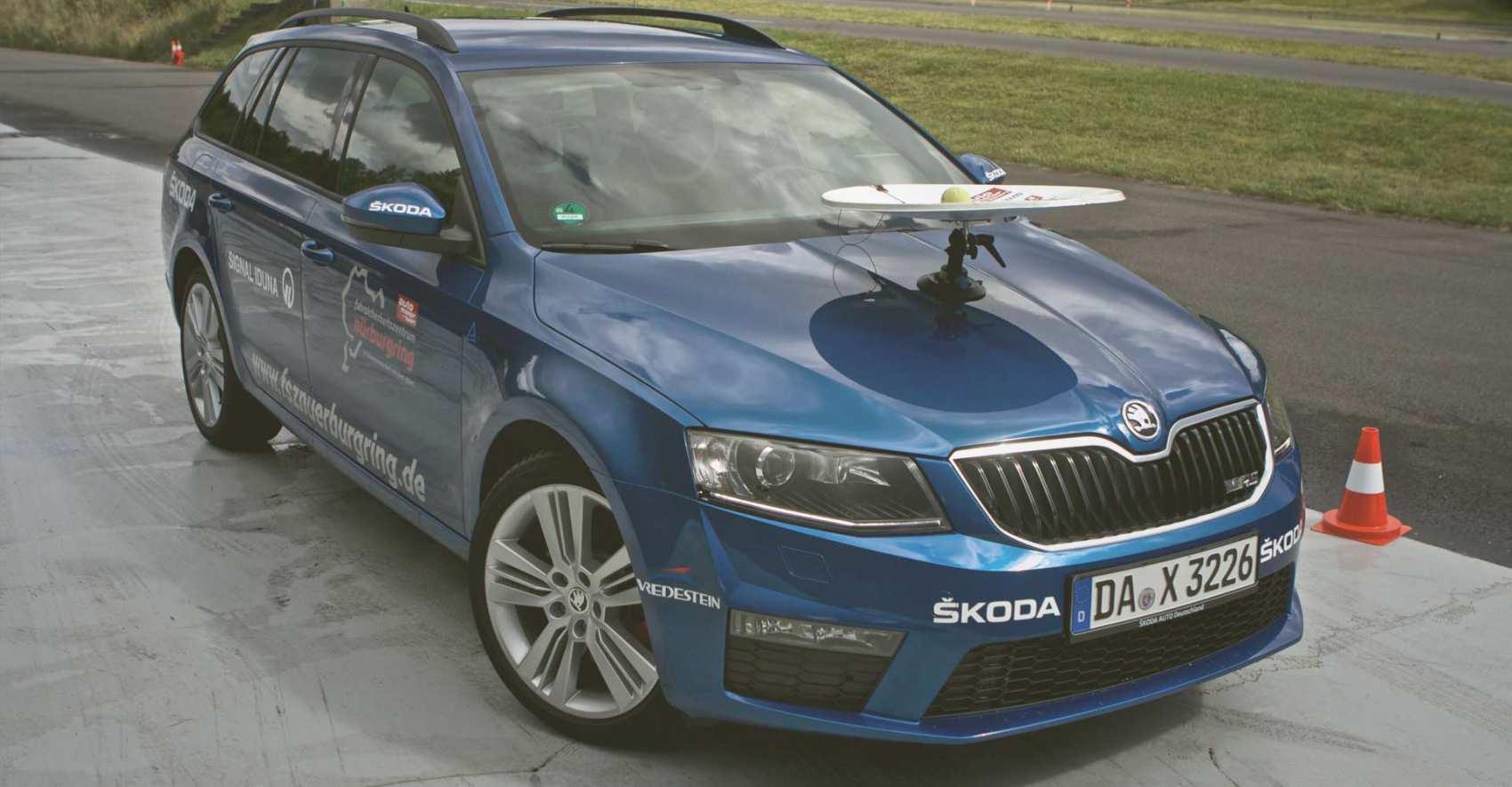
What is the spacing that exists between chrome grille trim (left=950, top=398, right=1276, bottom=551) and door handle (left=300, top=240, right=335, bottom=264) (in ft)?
7.67

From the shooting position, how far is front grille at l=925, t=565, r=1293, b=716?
3260mm

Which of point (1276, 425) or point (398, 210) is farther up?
point (398, 210)

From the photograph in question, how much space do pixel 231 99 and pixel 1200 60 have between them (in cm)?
2310

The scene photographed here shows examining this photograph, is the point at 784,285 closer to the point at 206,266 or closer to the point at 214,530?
the point at 214,530

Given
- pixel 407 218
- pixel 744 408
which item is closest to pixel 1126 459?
pixel 744 408

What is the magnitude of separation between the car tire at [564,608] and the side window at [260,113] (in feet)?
7.84

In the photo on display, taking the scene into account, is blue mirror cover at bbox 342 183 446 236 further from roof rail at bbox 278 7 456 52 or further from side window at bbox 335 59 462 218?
roof rail at bbox 278 7 456 52

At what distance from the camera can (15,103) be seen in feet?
73.1

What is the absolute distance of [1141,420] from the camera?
137 inches

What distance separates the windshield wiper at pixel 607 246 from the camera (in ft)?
13.1

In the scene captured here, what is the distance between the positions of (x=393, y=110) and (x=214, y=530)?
156 centimetres

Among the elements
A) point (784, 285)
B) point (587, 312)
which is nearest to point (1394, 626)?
point (784, 285)

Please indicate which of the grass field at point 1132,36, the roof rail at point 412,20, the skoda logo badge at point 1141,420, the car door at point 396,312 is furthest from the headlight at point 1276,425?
the grass field at point 1132,36

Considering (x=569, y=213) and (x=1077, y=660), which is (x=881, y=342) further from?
(x=569, y=213)
